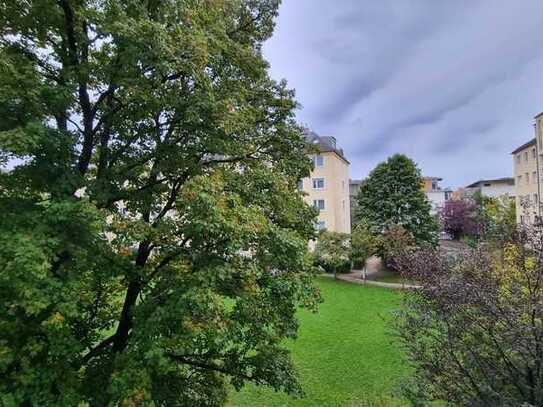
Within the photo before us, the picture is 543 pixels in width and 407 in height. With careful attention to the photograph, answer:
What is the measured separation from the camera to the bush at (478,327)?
5332 mm

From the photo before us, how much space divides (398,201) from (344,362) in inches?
800

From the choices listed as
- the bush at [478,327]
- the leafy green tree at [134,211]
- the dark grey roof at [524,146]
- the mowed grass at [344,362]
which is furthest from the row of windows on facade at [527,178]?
the leafy green tree at [134,211]

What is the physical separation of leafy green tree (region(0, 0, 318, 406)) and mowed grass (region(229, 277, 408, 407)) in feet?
14.2

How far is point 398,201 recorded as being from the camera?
30703 millimetres

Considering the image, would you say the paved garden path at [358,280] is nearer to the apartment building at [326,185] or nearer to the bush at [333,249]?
the bush at [333,249]

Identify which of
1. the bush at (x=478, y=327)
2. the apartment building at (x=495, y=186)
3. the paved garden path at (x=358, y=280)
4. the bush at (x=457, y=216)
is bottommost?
the paved garden path at (x=358, y=280)

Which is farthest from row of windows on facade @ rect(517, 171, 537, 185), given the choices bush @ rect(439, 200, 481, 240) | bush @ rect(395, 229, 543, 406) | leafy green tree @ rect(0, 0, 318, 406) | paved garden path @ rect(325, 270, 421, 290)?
leafy green tree @ rect(0, 0, 318, 406)

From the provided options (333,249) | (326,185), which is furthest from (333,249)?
(326,185)

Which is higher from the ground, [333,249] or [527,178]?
[527,178]

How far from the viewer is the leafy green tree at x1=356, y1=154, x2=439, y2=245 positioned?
30.3m

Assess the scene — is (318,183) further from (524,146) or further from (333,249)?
(524,146)

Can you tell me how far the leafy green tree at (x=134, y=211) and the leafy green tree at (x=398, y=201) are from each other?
25.8 meters

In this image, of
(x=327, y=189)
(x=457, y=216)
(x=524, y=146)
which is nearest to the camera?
(x=327, y=189)

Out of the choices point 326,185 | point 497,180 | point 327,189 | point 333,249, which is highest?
point 497,180
